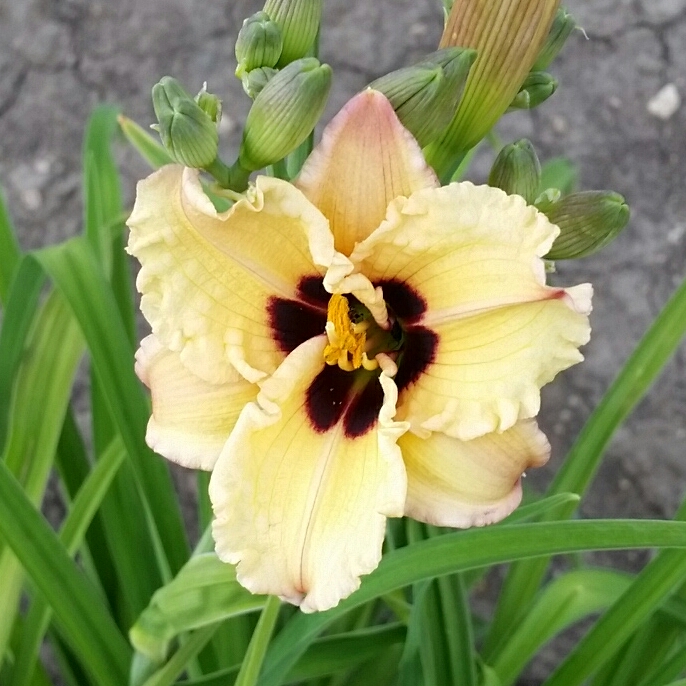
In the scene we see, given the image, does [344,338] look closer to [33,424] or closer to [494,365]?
[494,365]

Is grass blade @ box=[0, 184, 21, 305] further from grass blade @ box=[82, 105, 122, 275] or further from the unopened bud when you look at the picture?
the unopened bud

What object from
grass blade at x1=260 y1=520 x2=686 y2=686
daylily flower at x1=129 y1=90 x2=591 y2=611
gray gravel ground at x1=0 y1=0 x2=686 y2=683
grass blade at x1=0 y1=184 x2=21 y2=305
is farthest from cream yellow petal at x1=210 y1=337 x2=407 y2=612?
gray gravel ground at x1=0 y1=0 x2=686 y2=683

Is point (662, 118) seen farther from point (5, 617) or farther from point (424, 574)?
point (5, 617)

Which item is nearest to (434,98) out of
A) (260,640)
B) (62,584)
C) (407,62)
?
(260,640)

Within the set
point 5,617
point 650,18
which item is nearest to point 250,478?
point 5,617

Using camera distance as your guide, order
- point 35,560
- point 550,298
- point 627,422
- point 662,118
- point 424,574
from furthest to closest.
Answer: point 662,118 < point 627,422 < point 35,560 < point 424,574 < point 550,298

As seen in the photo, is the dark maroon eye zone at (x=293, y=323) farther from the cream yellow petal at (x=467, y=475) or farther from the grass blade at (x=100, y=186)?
the grass blade at (x=100, y=186)

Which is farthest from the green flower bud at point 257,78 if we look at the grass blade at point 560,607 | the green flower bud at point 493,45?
the grass blade at point 560,607
